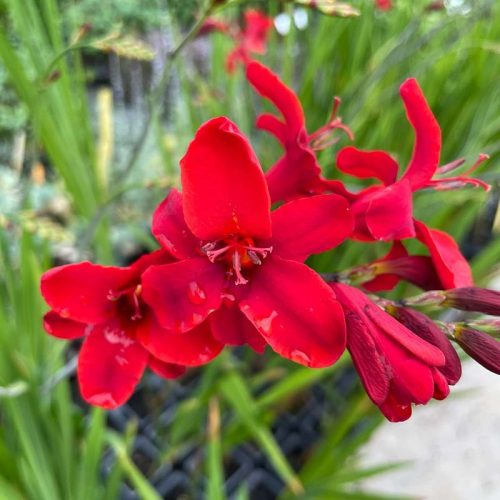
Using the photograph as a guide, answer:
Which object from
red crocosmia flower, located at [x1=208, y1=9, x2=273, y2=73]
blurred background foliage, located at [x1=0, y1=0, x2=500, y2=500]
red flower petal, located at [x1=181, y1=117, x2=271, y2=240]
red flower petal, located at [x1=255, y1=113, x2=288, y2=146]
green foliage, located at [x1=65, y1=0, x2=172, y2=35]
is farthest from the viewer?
red crocosmia flower, located at [x1=208, y1=9, x2=273, y2=73]

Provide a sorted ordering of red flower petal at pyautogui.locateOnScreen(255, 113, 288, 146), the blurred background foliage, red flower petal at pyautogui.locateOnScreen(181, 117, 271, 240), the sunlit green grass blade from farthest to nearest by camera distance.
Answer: the sunlit green grass blade
the blurred background foliage
red flower petal at pyautogui.locateOnScreen(255, 113, 288, 146)
red flower petal at pyautogui.locateOnScreen(181, 117, 271, 240)

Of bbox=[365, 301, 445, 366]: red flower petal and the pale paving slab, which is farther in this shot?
the pale paving slab

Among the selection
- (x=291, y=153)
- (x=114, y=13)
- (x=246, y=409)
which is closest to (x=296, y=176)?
(x=291, y=153)

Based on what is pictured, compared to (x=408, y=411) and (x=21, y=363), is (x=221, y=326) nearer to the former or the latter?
(x=408, y=411)

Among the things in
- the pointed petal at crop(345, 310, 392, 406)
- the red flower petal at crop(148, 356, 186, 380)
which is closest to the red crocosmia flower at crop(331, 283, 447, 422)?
the pointed petal at crop(345, 310, 392, 406)

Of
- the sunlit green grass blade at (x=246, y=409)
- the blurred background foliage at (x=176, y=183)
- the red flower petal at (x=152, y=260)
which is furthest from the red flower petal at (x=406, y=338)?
the sunlit green grass blade at (x=246, y=409)

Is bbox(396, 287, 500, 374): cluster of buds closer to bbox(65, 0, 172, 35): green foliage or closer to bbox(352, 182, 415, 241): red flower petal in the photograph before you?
bbox(352, 182, 415, 241): red flower petal

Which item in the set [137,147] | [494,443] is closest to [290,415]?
[494,443]

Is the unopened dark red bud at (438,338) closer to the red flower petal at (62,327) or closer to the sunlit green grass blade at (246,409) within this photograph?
the red flower petal at (62,327)
